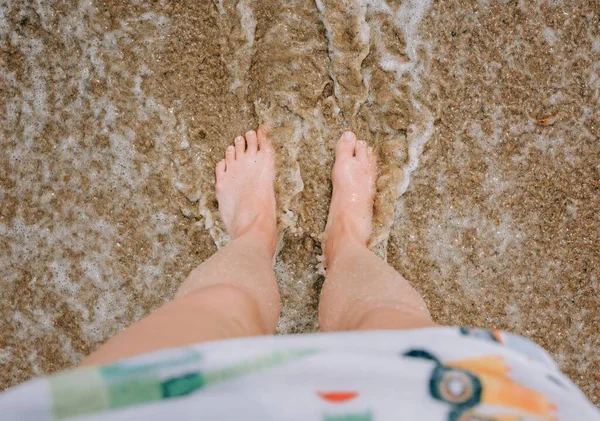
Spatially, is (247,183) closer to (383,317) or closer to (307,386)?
(383,317)

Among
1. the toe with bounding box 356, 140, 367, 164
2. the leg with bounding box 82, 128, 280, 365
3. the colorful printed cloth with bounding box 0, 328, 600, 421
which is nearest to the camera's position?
the colorful printed cloth with bounding box 0, 328, 600, 421

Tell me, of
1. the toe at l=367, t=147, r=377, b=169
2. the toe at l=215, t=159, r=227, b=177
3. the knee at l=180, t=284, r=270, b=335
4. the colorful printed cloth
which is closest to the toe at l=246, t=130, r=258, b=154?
the toe at l=215, t=159, r=227, b=177

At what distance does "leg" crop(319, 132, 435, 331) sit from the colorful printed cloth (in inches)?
8.9

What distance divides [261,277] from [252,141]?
21.8 inches

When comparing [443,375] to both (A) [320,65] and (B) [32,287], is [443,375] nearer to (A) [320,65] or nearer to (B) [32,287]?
(A) [320,65]

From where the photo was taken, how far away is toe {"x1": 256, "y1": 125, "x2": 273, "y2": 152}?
1.75m

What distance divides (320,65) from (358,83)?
0.14m

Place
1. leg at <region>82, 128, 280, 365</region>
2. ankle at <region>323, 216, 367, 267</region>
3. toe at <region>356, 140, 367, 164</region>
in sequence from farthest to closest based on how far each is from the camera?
1. toe at <region>356, 140, 367, 164</region>
2. ankle at <region>323, 216, 367, 267</region>
3. leg at <region>82, 128, 280, 365</region>

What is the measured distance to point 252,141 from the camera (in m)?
1.76

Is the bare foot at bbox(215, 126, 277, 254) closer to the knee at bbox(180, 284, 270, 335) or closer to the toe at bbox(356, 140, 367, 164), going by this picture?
the toe at bbox(356, 140, 367, 164)

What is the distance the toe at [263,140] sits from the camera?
68.7 inches

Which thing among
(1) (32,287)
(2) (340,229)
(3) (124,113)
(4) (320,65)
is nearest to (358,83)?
Answer: (4) (320,65)

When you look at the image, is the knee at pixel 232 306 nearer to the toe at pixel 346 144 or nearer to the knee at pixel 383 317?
the knee at pixel 383 317

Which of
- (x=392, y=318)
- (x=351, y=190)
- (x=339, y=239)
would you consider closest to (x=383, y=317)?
(x=392, y=318)
